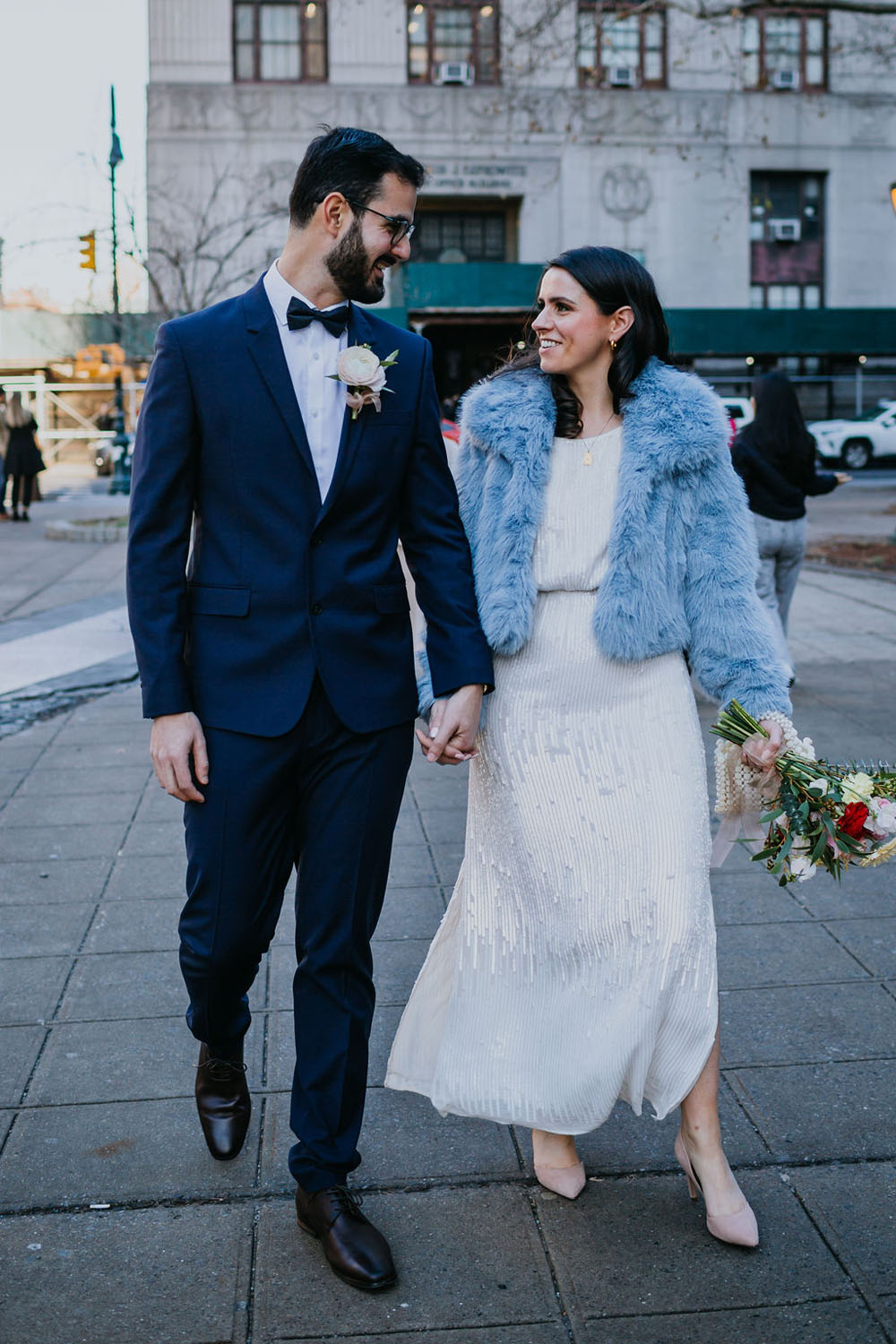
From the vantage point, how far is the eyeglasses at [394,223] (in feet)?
9.36

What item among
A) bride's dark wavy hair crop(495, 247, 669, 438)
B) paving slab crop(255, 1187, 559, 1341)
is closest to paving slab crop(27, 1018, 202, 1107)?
paving slab crop(255, 1187, 559, 1341)

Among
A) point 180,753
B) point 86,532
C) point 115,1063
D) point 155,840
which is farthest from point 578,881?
point 86,532

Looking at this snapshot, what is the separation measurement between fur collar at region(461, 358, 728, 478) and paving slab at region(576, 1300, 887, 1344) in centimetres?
168

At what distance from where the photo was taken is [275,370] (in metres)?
2.85

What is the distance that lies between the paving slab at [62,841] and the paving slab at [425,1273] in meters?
2.83

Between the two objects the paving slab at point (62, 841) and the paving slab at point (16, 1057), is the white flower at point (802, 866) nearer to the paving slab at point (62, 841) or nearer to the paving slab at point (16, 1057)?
the paving slab at point (16, 1057)

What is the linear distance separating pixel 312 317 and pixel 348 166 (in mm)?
302

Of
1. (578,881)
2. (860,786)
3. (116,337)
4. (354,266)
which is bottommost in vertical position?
(578,881)

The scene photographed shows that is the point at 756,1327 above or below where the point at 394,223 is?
below

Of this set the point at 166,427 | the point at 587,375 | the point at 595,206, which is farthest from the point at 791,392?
the point at 595,206

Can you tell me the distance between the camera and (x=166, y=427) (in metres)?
2.81

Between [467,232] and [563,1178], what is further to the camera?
[467,232]

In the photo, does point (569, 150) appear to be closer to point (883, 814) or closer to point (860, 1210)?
point (883, 814)

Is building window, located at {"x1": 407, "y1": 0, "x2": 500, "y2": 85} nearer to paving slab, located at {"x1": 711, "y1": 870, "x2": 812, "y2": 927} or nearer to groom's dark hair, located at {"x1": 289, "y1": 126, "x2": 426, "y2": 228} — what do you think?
paving slab, located at {"x1": 711, "y1": 870, "x2": 812, "y2": 927}
